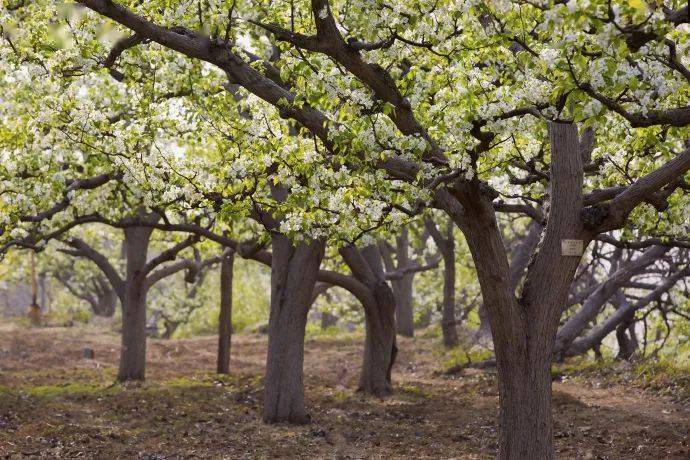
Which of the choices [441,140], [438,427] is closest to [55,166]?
[441,140]

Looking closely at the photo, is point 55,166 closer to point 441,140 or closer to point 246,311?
point 441,140

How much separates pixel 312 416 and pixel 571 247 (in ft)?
27.3

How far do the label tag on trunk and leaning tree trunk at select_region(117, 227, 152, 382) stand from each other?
13170mm

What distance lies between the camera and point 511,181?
37.1 ft

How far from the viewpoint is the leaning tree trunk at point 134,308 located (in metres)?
20.2

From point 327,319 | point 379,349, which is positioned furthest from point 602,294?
point 327,319

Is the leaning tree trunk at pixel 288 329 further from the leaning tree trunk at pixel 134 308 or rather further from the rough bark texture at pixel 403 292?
the rough bark texture at pixel 403 292

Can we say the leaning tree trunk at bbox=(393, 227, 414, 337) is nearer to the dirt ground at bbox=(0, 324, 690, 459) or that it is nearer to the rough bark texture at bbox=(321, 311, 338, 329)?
the dirt ground at bbox=(0, 324, 690, 459)

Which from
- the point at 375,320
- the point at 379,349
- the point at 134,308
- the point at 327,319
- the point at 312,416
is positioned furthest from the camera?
the point at 327,319

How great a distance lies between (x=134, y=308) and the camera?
66.5ft

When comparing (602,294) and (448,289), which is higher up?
(448,289)

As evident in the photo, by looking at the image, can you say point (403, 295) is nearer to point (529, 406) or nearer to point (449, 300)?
point (449, 300)

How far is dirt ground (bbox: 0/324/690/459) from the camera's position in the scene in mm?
12898

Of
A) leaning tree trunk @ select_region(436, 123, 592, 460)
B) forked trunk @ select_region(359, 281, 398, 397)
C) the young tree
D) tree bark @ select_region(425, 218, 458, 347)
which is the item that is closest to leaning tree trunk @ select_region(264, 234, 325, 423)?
forked trunk @ select_region(359, 281, 398, 397)
